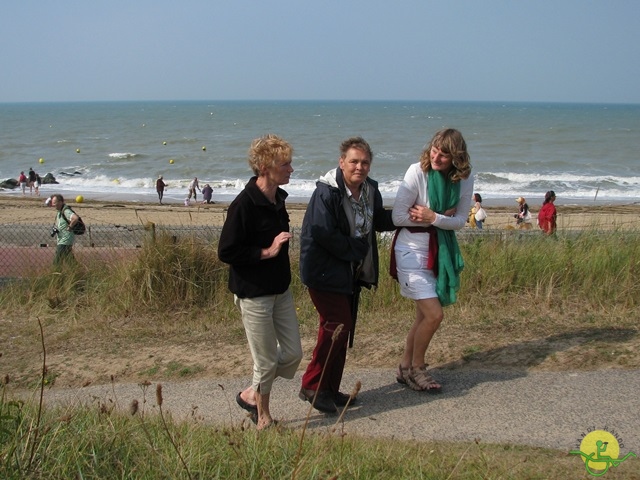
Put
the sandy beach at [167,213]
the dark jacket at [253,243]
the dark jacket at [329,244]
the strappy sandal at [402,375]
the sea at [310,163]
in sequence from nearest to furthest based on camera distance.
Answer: the dark jacket at [253,243] < the dark jacket at [329,244] < the strappy sandal at [402,375] < the sandy beach at [167,213] < the sea at [310,163]

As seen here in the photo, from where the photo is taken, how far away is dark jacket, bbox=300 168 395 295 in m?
4.48

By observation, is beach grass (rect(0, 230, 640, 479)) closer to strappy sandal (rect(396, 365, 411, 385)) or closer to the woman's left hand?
strappy sandal (rect(396, 365, 411, 385))

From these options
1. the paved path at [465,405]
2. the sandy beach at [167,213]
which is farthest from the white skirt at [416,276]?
the sandy beach at [167,213]

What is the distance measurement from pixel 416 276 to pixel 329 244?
70cm

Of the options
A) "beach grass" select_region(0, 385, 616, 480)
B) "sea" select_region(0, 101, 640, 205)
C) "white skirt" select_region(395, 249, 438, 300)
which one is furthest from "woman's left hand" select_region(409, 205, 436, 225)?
"sea" select_region(0, 101, 640, 205)

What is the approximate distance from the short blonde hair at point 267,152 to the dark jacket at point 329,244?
0.39 metres

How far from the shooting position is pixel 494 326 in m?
6.12

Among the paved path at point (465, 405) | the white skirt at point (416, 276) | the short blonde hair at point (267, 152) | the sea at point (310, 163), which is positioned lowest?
the sea at point (310, 163)

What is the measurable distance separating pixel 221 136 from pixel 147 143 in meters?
8.27

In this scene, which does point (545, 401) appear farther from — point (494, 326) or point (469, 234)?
point (469, 234)

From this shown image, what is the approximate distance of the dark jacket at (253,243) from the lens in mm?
4227

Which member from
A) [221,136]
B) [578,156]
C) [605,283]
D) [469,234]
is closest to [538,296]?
[605,283]

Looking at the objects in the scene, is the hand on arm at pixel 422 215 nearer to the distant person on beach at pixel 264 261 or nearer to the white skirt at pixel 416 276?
the white skirt at pixel 416 276

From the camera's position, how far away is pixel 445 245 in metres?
4.85
